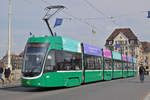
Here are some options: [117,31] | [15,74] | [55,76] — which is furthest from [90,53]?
[117,31]

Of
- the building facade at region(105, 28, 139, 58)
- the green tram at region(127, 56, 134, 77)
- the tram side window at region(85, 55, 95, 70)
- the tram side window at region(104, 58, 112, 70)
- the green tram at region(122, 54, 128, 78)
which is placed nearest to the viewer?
the tram side window at region(85, 55, 95, 70)

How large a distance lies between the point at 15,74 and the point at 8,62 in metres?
4.15

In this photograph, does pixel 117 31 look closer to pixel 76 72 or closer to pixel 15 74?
pixel 15 74

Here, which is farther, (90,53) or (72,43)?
(90,53)

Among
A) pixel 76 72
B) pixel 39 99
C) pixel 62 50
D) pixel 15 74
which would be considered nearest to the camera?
pixel 39 99

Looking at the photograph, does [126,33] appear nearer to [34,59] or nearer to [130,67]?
[130,67]

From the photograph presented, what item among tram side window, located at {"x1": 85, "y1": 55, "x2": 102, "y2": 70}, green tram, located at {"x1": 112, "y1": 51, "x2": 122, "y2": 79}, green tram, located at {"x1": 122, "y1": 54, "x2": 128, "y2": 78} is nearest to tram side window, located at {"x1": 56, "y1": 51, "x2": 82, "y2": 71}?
tram side window, located at {"x1": 85, "y1": 55, "x2": 102, "y2": 70}

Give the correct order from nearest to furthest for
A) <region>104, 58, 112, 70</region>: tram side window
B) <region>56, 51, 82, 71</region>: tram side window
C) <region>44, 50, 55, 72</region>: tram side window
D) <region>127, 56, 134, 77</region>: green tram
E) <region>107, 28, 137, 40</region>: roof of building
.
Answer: <region>44, 50, 55, 72</region>: tram side window
<region>56, 51, 82, 71</region>: tram side window
<region>104, 58, 112, 70</region>: tram side window
<region>127, 56, 134, 77</region>: green tram
<region>107, 28, 137, 40</region>: roof of building

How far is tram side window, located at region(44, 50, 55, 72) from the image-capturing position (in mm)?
16039

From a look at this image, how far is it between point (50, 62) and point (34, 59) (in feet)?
3.13

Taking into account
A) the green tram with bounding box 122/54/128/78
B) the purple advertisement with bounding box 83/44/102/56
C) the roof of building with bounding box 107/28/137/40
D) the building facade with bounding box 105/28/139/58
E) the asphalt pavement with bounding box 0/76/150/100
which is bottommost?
the asphalt pavement with bounding box 0/76/150/100

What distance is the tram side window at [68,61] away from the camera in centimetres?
1707

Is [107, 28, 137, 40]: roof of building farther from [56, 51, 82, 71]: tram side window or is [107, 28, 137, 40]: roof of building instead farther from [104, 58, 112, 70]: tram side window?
[56, 51, 82, 71]: tram side window

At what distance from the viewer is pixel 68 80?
18000 mm
